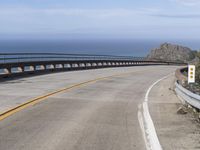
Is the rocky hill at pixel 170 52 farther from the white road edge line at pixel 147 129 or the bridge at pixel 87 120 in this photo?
the white road edge line at pixel 147 129

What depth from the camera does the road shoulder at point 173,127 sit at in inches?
400

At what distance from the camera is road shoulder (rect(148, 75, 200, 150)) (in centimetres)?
1017

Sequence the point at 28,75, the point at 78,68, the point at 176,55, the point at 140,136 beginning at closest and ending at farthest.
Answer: the point at 140,136
the point at 28,75
the point at 78,68
the point at 176,55

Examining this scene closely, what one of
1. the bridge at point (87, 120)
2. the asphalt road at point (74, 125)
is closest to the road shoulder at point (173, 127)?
the bridge at point (87, 120)

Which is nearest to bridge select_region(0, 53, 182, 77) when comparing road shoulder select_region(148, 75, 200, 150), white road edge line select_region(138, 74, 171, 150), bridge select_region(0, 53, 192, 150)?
bridge select_region(0, 53, 192, 150)

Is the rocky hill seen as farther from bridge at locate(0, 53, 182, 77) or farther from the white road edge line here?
the white road edge line

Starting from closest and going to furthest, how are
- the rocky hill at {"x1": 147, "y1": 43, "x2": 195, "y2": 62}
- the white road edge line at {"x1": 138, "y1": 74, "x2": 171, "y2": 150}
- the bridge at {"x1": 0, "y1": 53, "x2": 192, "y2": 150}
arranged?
the white road edge line at {"x1": 138, "y1": 74, "x2": 171, "y2": 150} < the bridge at {"x1": 0, "y1": 53, "x2": 192, "y2": 150} < the rocky hill at {"x1": 147, "y1": 43, "x2": 195, "y2": 62}

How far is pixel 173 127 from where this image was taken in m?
12.3

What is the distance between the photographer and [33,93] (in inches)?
805

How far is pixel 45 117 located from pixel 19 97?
524 cm

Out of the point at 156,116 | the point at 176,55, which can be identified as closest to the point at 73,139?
the point at 156,116

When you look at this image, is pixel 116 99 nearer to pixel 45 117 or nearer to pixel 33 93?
pixel 33 93

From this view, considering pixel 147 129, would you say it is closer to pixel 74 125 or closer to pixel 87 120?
pixel 74 125

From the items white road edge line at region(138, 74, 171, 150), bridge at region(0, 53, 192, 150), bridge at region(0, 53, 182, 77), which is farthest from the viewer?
bridge at region(0, 53, 182, 77)
